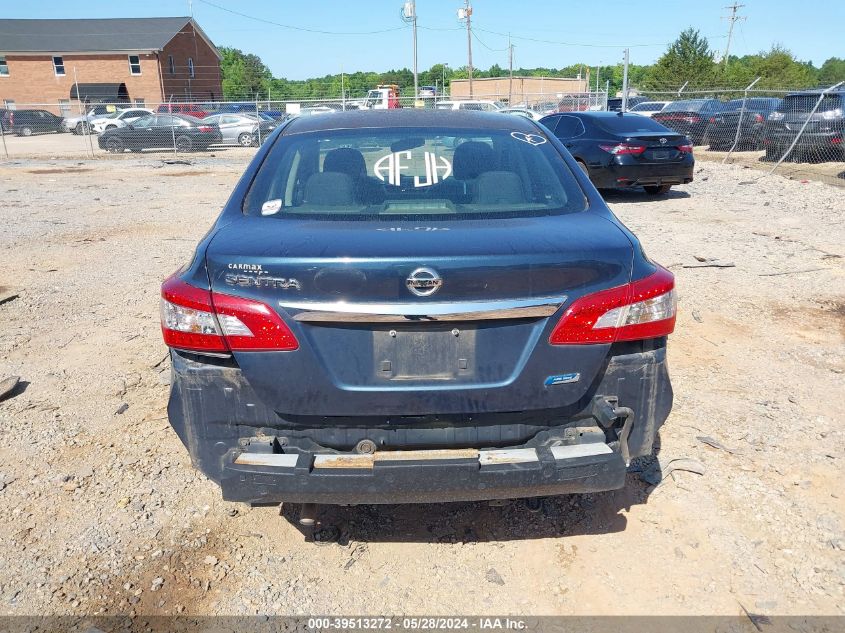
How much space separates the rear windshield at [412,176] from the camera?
289cm

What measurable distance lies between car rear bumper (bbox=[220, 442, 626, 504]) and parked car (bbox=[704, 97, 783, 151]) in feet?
62.5

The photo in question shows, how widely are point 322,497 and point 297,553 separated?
0.67 metres

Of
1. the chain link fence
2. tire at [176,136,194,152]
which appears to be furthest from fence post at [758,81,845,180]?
tire at [176,136,194,152]

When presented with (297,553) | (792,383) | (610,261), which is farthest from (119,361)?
(792,383)

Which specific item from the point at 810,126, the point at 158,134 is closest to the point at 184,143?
the point at 158,134

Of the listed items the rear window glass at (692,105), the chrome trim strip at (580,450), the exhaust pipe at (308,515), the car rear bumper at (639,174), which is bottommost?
the exhaust pipe at (308,515)

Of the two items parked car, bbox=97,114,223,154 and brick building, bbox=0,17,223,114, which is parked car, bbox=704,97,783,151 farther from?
brick building, bbox=0,17,223,114

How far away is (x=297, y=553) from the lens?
9.60 feet

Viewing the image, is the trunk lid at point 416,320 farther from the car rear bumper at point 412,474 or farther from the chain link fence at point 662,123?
the chain link fence at point 662,123

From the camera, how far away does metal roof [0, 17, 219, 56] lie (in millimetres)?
49594

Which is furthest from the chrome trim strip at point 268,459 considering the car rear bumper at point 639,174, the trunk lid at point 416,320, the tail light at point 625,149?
the tail light at point 625,149

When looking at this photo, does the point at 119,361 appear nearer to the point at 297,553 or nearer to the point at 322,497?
the point at 297,553

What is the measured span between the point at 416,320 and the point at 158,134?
26.3 m

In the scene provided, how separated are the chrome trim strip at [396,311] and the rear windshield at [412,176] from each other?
0.59m
